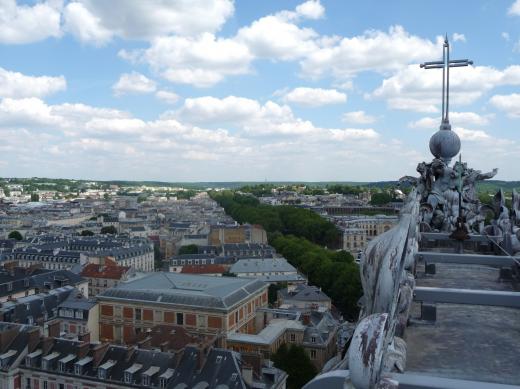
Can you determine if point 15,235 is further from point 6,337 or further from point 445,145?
point 445,145

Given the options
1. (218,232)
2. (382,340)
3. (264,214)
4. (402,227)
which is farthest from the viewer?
(264,214)

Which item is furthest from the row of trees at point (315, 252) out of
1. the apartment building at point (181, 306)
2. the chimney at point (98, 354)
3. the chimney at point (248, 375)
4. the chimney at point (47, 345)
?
the chimney at point (47, 345)

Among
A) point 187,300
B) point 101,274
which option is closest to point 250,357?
point 187,300

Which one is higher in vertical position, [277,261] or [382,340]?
[382,340]

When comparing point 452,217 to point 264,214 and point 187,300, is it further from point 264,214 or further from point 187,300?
point 264,214

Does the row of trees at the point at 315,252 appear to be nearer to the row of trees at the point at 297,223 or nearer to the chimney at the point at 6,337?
the row of trees at the point at 297,223

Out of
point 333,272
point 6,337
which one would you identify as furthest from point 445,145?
point 333,272

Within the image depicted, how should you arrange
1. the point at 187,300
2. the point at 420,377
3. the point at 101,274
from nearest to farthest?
the point at 420,377
the point at 187,300
the point at 101,274
